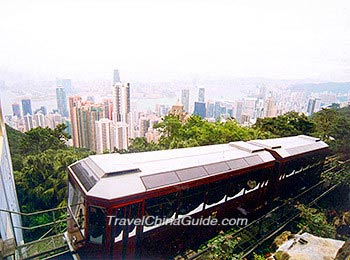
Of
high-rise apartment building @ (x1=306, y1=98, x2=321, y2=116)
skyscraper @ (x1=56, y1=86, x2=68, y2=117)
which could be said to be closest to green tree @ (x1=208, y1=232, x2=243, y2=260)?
skyscraper @ (x1=56, y1=86, x2=68, y2=117)

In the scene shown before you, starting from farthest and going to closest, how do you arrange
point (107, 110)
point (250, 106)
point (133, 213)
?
point (250, 106) → point (107, 110) → point (133, 213)

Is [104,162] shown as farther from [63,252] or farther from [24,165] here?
[24,165]

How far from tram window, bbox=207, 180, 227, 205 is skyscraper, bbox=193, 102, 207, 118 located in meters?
5.99

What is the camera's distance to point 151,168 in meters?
3.03

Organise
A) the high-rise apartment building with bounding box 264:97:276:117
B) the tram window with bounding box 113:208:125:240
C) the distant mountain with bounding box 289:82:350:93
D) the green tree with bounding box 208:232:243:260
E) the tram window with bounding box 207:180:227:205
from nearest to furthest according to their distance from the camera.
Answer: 1. the tram window with bounding box 113:208:125:240
2. the green tree with bounding box 208:232:243:260
3. the tram window with bounding box 207:180:227:205
4. the distant mountain with bounding box 289:82:350:93
5. the high-rise apartment building with bounding box 264:97:276:117

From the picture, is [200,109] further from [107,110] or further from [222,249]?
[222,249]

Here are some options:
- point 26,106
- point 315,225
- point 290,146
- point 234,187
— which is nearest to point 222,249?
point 234,187

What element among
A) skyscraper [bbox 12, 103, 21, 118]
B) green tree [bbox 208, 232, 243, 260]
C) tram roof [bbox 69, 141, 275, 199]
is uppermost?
skyscraper [bbox 12, 103, 21, 118]

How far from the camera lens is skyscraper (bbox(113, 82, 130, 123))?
822 centimetres

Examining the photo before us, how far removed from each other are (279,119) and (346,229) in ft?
22.2

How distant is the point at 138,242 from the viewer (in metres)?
2.73

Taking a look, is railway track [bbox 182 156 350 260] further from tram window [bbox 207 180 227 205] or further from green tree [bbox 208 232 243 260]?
tram window [bbox 207 180 227 205]

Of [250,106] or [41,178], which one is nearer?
[41,178]

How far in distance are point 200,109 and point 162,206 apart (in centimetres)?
780
